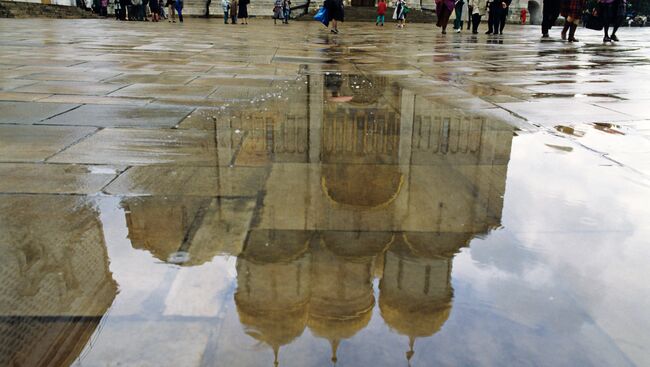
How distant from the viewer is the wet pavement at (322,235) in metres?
1.44

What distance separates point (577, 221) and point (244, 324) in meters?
1.60

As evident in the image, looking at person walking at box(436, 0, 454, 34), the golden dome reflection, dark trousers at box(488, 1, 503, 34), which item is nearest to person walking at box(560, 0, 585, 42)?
dark trousers at box(488, 1, 503, 34)

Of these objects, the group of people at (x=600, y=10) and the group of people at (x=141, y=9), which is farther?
the group of people at (x=141, y=9)

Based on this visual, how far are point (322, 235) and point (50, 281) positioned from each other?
0.98 meters

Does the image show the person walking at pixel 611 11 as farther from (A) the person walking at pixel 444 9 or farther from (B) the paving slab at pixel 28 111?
(B) the paving slab at pixel 28 111

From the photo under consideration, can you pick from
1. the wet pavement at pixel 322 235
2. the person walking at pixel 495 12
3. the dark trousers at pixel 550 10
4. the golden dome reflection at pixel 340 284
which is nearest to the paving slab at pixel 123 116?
the wet pavement at pixel 322 235

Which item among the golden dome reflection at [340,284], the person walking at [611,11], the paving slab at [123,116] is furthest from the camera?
the person walking at [611,11]

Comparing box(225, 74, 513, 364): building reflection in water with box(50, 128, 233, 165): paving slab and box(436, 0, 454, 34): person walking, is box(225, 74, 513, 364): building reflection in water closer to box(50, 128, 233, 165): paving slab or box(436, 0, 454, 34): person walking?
box(50, 128, 233, 165): paving slab

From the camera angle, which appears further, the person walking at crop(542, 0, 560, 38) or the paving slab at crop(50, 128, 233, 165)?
the person walking at crop(542, 0, 560, 38)

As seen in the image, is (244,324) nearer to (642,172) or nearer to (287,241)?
(287,241)

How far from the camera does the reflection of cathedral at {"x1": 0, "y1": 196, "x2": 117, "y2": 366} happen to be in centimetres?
140

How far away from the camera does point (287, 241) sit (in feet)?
6.73

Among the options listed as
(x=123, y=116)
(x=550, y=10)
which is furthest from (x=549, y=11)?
(x=123, y=116)

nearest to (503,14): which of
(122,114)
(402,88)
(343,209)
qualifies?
(402,88)
